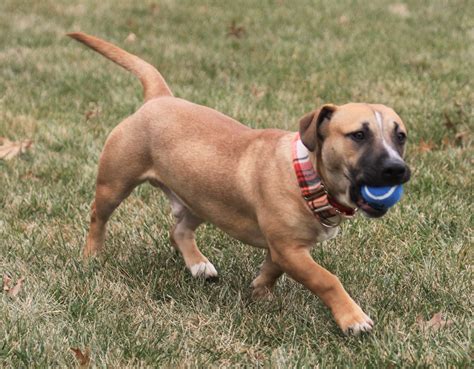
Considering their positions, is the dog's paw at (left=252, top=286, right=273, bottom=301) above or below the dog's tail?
below

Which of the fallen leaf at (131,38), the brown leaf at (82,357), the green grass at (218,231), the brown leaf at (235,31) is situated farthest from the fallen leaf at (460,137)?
the fallen leaf at (131,38)

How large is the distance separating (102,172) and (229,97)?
327 centimetres

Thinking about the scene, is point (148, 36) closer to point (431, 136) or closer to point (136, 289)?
point (431, 136)

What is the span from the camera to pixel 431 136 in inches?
246

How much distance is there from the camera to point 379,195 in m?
3.10

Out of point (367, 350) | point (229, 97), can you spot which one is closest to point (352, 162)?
point (367, 350)

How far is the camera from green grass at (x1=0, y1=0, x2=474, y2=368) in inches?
130

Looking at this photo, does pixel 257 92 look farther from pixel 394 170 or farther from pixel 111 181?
pixel 394 170

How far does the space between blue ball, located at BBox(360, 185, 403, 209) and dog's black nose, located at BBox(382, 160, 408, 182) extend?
0.26ft

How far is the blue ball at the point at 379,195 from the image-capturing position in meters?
3.10

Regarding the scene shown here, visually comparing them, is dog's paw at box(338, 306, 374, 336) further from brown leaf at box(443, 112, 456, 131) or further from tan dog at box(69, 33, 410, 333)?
brown leaf at box(443, 112, 456, 131)

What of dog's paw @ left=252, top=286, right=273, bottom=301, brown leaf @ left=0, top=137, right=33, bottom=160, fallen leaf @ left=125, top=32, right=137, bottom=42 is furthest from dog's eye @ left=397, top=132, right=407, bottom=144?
fallen leaf @ left=125, top=32, right=137, bottom=42

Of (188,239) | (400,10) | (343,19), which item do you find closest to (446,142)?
(188,239)

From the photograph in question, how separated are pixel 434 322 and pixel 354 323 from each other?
0.45m
